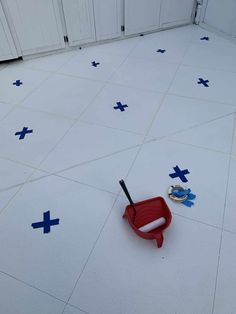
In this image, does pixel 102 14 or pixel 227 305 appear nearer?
pixel 227 305

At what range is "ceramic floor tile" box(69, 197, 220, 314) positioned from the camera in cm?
125

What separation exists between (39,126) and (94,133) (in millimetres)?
516

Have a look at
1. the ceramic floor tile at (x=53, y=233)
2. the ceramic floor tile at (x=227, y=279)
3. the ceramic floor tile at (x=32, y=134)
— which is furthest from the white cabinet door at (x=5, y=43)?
the ceramic floor tile at (x=227, y=279)

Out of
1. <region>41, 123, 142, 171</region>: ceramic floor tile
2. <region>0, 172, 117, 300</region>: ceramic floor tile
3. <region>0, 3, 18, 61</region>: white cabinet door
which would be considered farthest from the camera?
<region>0, 3, 18, 61</region>: white cabinet door

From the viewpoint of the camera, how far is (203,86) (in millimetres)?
2650

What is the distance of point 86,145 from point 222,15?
2.87 meters

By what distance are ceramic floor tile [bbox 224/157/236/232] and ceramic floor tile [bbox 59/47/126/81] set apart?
1715mm

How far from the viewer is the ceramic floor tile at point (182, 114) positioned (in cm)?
219

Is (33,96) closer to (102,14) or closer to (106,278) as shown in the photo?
(102,14)

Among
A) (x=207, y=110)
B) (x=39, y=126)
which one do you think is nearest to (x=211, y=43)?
(x=207, y=110)

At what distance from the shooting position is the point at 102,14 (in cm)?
323

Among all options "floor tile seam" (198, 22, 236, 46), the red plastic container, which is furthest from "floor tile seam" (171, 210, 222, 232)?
"floor tile seam" (198, 22, 236, 46)

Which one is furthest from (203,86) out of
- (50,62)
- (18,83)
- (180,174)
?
(18,83)

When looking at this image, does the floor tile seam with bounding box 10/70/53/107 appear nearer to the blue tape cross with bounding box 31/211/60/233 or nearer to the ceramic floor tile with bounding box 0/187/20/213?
the ceramic floor tile with bounding box 0/187/20/213
